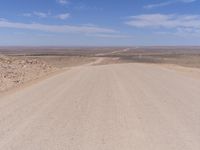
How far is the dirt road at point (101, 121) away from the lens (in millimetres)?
5488

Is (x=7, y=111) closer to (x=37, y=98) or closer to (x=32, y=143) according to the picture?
(x=37, y=98)

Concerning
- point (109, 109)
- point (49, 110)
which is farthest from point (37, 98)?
point (109, 109)

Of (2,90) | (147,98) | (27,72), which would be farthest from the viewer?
(27,72)

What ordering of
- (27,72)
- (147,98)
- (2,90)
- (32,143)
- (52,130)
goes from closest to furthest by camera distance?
1. (32,143)
2. (52,130)
3. (147,98)
4. (2,90)
5. (27,72)

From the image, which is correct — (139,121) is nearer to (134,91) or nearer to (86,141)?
(86,141)

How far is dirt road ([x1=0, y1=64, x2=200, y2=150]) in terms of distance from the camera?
5.49m

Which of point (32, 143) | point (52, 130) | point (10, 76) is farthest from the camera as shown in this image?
point (10, 76)

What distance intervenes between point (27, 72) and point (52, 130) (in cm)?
1378

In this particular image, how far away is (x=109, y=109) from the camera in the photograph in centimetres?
855

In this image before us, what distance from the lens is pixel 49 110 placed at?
837 centimetres

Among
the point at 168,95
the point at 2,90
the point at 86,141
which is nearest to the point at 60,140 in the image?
the point at 86,141

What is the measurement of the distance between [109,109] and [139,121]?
159 centimetres

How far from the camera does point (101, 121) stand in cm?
714

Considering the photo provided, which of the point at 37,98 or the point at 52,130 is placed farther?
the point at 37,98
